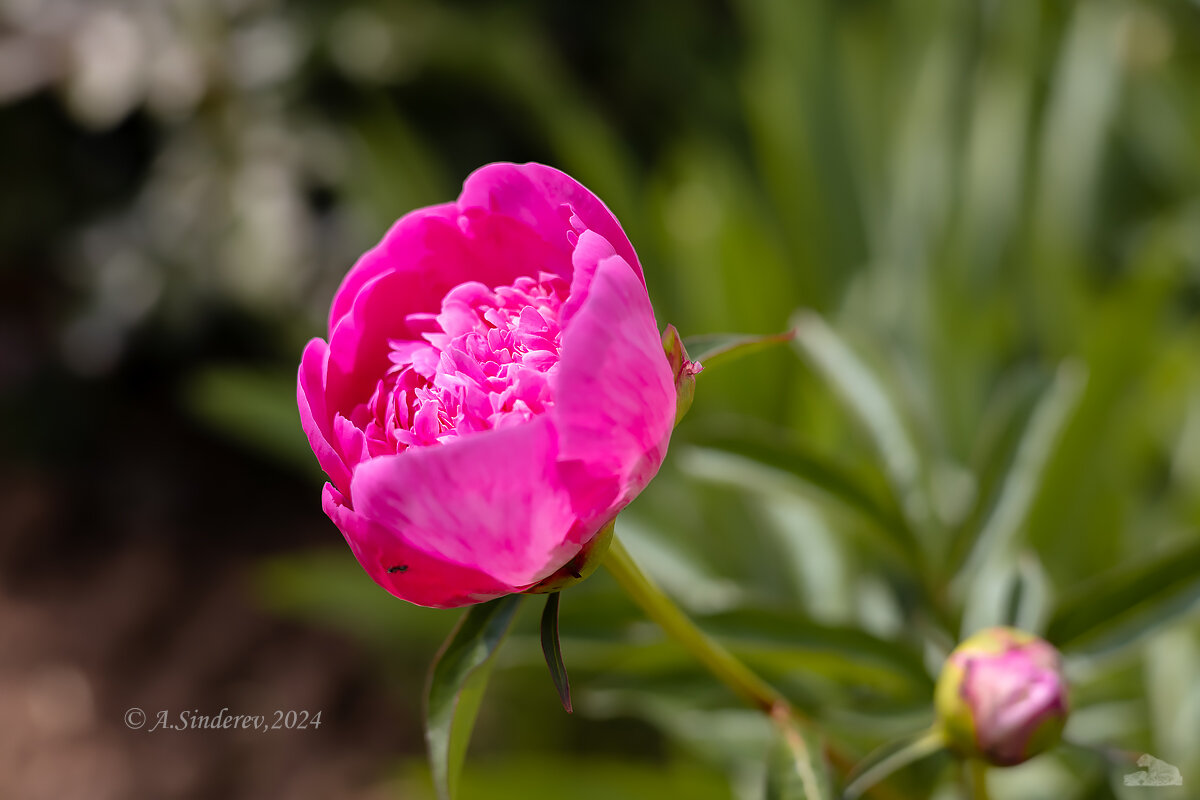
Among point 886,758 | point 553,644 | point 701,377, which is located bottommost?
point 701,377

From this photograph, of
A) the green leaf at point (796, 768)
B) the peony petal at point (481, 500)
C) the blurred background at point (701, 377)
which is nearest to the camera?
the peony petal at point (481, 500)

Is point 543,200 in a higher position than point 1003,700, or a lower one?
higher

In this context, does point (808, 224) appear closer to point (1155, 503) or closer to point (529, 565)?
point (1155, 503)

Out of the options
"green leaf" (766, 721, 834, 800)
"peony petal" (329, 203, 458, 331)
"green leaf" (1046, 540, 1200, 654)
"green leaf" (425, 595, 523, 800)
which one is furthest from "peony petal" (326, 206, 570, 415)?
"green leaf" (1046, 540, 1200, 654)

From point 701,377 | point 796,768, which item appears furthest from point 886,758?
point 701,377

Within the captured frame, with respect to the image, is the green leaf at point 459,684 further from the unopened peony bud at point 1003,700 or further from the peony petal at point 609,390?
the unopened peony bud at point 1003,700

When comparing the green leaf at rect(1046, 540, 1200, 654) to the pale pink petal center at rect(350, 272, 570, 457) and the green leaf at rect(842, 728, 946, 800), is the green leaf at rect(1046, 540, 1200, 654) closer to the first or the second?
the green leaf at rect(842, 728, 946, 800)

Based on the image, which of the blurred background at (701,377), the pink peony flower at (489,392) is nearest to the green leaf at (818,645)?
the blurred background at (701,377)

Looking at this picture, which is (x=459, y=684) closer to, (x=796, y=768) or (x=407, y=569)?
(x=407, y=569)
